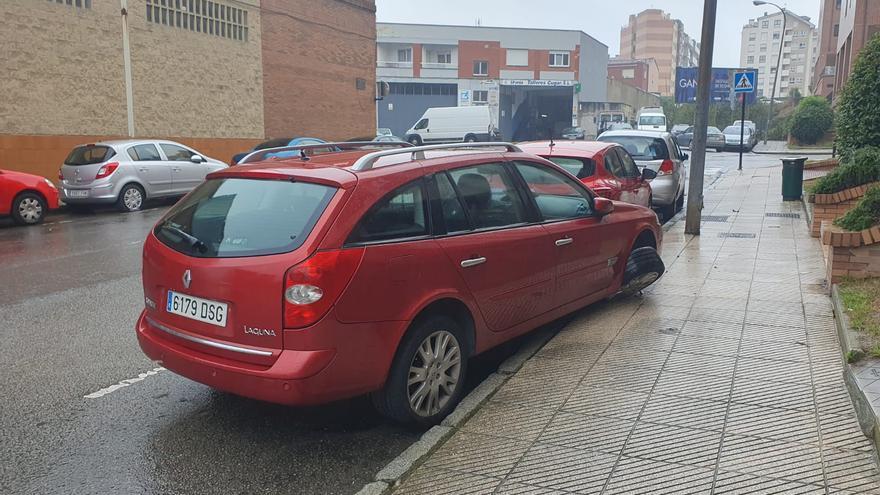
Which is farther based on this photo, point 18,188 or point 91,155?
point 91,155

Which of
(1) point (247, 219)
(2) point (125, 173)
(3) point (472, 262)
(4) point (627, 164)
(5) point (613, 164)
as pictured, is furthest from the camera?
(2) point (125, 173)

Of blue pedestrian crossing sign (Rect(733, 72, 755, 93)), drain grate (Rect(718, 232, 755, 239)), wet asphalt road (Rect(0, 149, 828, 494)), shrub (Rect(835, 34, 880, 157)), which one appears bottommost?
wet asphalt road (Rect(0, 149, 828, 494))

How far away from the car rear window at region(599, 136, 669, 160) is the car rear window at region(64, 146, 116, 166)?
10590 mm

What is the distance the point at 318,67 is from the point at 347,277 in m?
26.4

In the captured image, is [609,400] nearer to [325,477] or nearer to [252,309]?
[325,477]

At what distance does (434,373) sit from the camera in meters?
4.31

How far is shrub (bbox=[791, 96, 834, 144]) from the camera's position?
37875mm

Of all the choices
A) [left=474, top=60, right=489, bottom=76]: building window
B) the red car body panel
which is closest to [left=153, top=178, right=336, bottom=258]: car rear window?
the red car body panel

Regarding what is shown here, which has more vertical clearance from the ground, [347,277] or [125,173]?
[347,277]

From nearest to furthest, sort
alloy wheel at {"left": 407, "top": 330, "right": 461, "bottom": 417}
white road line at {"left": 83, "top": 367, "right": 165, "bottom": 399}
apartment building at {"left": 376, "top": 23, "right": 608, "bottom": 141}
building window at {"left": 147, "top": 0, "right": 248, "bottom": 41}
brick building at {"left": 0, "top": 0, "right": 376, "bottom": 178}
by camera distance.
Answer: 1. alloy wheel at {"left": 407, "top": 330, "right": 461, "bottom": 417}
2. white road line at {"left": 83, "top": 367, "right": 165, "bottom": 399}
3. brick building at {"left": 0, "top": 0, "right": 376, "bottom": 178}
4. building window at {"left": 147, "top": 0, "right": 248, "bottom": 41}
5. apartment building at {"left": 376, "top": 23, "right": 608, "bottom": 141}

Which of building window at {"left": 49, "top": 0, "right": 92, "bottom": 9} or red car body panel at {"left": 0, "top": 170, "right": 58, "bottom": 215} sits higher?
building window at {"left": 49, "top": 0, "right": 92, "bottom": 9}

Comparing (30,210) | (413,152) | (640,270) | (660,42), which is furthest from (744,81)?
(660,42)

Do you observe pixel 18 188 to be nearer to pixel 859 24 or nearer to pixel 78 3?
pixel 78 3

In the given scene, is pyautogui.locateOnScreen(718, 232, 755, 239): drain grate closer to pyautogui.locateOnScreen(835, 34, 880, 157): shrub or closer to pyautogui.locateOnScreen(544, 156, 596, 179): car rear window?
pyautogui.locateOnScreen(835, 34, 880, 157): shrub
